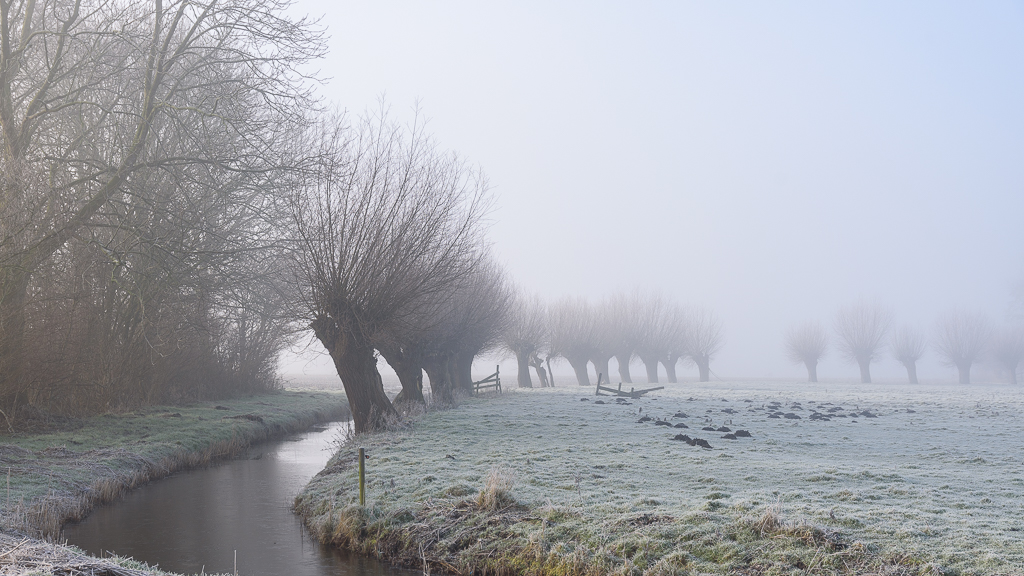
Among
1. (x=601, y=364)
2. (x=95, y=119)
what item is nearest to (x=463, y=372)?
(x=95, y=119)

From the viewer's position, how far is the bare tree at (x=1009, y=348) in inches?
3000

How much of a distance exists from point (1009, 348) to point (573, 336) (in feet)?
165

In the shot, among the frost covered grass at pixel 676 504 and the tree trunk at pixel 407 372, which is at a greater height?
the tree trunk at pixel 407 372

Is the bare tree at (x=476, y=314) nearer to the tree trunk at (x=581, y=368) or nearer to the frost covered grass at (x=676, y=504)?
the frost covered grass at (x=676, y=504)

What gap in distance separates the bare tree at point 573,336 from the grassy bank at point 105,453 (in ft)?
122

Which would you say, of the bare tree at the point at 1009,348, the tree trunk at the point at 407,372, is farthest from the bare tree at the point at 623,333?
the tree trunk at the point at 407,372

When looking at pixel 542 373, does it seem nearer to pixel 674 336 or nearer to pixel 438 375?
pixel 674 336

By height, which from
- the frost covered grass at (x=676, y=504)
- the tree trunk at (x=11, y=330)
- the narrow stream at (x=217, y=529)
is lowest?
the narrow stream at (x=217, y=529)

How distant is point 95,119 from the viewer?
61.5ft

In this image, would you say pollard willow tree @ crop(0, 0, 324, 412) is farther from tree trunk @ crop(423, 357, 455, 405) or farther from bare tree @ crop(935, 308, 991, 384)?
bare tree @ crop(935, 308, 991, 384)

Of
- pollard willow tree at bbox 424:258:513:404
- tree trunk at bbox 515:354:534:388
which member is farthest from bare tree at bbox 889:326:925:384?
pollard willow tree at bbox 424:258:513:404

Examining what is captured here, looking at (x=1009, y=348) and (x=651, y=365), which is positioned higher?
(x=1009, y=348)

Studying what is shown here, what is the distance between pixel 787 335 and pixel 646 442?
3171 inches

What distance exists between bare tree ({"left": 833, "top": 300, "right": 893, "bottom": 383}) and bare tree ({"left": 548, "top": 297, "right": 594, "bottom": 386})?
3619cm
